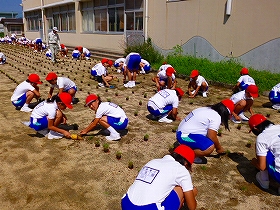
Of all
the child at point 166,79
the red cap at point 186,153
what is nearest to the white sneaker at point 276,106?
the child at point 166,79

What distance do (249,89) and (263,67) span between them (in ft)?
18.3

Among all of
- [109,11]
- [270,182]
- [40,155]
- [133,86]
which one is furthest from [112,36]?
[270,182]

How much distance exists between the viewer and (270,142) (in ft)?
12.5

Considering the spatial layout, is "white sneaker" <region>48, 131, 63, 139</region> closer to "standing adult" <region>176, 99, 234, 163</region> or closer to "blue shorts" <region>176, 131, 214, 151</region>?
"standing adult" <region>176, 99, 234, 163</region>

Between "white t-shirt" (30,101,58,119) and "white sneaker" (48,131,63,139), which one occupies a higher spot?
"white t-shirt" (30,101,58,119)

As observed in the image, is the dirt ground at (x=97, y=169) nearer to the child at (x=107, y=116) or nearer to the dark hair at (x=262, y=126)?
the child at (x=107, y=116)

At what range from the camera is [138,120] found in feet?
23.0

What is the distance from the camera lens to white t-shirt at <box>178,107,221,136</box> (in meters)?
4.40

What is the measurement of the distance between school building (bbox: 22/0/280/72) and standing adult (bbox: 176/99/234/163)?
7.62 meters

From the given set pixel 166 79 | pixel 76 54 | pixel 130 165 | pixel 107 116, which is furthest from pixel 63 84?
pixel 76 54

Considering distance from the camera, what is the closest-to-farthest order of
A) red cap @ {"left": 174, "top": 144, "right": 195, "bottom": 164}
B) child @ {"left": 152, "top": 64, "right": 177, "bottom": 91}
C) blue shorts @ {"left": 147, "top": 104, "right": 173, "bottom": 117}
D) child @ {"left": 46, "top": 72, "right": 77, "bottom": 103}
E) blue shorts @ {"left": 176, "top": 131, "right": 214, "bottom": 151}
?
red cap @ {"left": 174, "top": 144, "right": 195, "bottom": 164}
blue shorts @ {"left": 176, "top": 131, "right": 214, "bottom": 151}
blue shorts @ {"left": 147, "top": 104, "right": 173, "bottom": 117}
child @ {"left": 46, "top": 72, "right": 77, "bottom": 103}
child @ {"left": 152, "top": 64, "right": 177, "bottom": 91}

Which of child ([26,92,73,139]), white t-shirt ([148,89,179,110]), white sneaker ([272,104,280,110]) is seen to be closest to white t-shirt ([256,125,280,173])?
white t-shirt ([148,89,179,110])

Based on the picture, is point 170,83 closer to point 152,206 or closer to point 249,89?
point 249,89

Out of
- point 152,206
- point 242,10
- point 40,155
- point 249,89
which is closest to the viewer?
point 152,206
